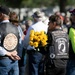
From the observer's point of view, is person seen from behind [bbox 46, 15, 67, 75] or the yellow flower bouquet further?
the yellow flower bouquet

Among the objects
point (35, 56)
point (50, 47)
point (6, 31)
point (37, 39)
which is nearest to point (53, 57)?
point (50, 47)

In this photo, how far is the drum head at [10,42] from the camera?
6961mm

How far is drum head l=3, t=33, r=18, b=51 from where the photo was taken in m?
6.96

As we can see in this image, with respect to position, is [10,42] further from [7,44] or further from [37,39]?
[37,39]

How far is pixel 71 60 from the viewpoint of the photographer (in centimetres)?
732

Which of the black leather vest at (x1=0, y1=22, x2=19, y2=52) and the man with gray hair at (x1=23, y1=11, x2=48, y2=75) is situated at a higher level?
the black leather vest at (x1=0, y1=22, x2=19, y2=52)

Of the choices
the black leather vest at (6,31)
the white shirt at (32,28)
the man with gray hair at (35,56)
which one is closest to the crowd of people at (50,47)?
the black leather vest at (6,31)

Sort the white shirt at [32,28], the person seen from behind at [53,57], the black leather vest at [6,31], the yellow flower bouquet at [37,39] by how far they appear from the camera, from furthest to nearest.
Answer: the white shirt at [32,28] < the yellow flower bouquet at [37,39] < the person seen from behind at [53,57] < the black leather vest at [6,31]

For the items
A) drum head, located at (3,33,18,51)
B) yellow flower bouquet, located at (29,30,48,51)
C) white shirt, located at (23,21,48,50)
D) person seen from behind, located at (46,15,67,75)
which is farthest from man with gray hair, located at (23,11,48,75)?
drum head, located at (3,33,18,51)

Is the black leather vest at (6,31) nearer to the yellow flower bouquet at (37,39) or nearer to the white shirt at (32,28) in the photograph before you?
the yellow flower bouquet at (37,39)

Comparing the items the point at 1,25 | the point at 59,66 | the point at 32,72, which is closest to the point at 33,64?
the point at 32,72

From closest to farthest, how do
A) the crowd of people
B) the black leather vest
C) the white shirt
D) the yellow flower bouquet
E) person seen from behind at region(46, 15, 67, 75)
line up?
the black leather vest, the crowd of people, person seen from behind at region(46, 15, 67, 75), the yellow flower bouquet, the white shirt

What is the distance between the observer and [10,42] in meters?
7.05

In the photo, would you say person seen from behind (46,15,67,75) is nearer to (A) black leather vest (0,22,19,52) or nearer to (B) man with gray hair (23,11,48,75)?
(A) black leather vest (0,22,19,52)
